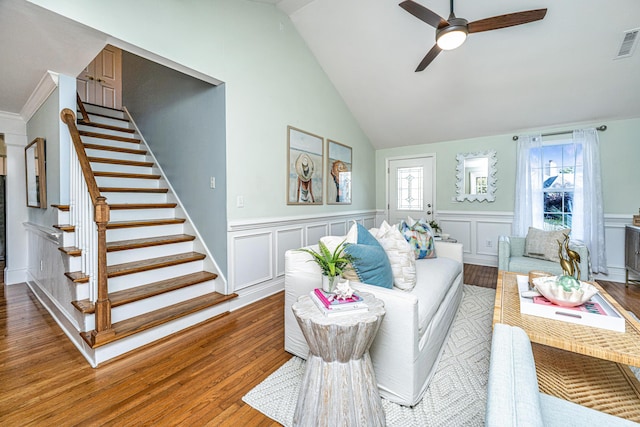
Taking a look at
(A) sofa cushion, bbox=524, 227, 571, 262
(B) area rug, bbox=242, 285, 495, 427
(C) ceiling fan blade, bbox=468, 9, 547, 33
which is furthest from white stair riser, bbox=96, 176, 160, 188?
(A) sofa cushion, bbox=524, 227, 571, 262

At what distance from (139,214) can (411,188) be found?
14.6 ft

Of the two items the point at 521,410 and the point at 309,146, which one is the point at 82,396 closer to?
the point at 521,410

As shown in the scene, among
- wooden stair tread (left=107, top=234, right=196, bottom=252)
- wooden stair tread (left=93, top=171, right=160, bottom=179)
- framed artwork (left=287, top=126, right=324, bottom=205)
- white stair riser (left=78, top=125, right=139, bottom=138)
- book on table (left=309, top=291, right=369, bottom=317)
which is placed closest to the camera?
book on table (left=309, top=291, right=369, bottom=317)

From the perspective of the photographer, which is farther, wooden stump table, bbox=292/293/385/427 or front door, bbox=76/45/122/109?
front door, bbox=76/45/122/109

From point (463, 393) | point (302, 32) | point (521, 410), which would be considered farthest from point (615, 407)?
point (302, 32)

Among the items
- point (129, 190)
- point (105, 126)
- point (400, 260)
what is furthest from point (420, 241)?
point (105, 126)

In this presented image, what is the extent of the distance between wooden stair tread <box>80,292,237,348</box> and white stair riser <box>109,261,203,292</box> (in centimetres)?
34

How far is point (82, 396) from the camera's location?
1.60m

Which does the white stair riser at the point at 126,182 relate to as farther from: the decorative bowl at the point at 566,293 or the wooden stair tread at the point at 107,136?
the decorative bowl at the point at 566,293

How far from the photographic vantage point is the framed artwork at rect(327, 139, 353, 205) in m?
4.34

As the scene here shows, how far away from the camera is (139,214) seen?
3.19 metres

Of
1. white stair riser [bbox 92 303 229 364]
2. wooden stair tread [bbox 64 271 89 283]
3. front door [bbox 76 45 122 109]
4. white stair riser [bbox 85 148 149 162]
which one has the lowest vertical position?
white stair riser [bbox 92 303 229 364]

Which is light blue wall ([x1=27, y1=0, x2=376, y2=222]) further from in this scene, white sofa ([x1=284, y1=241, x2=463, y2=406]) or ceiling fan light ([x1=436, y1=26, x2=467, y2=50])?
ceiling fan light ([x1=436, y1=26, x2=467, y2=50])

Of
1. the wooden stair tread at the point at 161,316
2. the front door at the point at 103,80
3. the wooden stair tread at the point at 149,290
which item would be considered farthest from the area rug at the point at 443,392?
the front door at the point at 103,80
